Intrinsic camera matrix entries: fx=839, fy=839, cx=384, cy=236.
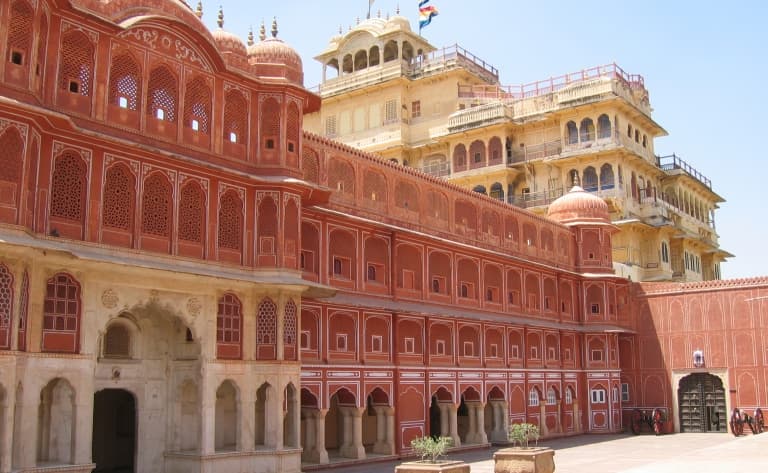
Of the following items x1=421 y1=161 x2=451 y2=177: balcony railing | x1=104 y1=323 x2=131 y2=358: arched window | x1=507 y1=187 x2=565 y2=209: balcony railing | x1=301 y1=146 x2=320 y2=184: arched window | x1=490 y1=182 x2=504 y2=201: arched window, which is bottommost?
x1=104 y1=323 x2=131 y2=358: arched window

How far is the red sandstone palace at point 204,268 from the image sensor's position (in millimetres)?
17875

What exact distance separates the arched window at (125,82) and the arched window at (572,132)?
105 ft

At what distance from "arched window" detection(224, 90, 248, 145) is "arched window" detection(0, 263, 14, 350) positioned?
7774 mm

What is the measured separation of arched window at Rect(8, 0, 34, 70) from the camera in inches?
690

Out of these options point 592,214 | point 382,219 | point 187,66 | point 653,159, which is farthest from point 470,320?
point 653,159

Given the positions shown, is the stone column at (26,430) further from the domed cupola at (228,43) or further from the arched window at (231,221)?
the domed cupola at (228,43)

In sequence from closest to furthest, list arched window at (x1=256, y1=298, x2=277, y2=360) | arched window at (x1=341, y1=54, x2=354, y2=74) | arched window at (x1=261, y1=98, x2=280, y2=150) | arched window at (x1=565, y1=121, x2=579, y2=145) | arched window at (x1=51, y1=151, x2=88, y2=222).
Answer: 1. arched window at (x1=51, y1=151, x2=88, y2=222)
2. arched window at (x1=256, y1=298, x2=277, y2=360)
3. arched window at (x1=261, y1=98, x2=280, y2=150)
4. arched window at (x1=565, y1=121, x2=579, y2=145)
5. arched window at (x1=341, y1=54, x2=354, y2=74)

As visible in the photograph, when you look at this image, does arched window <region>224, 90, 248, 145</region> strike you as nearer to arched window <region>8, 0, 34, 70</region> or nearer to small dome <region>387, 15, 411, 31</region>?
arched window <region>8, 0, 34, 70</region>

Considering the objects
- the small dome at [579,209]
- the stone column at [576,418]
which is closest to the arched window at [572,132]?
the small dome at [579,209]

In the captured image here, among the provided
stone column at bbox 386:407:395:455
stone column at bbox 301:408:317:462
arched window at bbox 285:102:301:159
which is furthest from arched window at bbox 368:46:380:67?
stone column at bbox 301:408:317:462

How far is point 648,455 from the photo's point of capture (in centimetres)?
2992

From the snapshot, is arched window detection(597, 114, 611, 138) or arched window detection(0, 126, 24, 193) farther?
arched window detection(597, 114, 611, 138)

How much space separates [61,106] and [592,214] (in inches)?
1199

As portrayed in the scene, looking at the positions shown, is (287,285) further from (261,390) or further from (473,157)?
(473,157)
